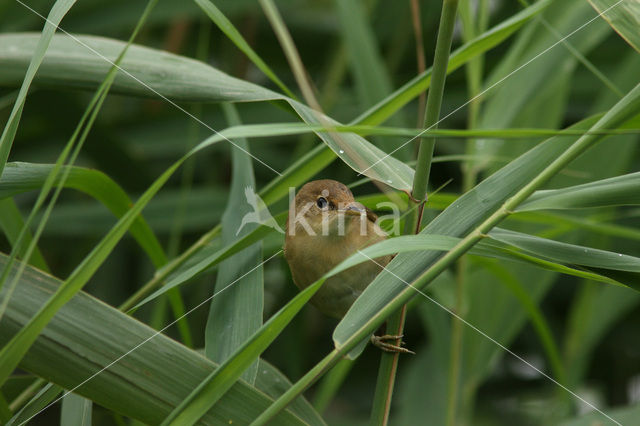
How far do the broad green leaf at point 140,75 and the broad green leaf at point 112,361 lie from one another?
0.33 m

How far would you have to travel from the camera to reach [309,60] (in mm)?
2428

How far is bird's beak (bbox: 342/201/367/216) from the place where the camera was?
1248 millimetres

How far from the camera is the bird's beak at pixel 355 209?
1.25 metres

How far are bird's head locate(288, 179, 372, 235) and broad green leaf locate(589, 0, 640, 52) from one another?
1.70 feet

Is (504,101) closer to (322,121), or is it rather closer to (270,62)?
(322,121)

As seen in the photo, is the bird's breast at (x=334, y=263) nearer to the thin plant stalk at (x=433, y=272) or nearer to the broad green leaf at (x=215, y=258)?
the broad green leaf at (x=215, y=258)

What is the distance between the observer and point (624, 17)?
0.86 m

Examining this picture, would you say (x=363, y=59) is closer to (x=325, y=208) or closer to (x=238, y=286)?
(x=325, y=208)

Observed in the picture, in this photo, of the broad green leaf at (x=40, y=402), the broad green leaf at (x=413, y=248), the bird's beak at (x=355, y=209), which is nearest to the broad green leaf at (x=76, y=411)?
the broad green leaf at (x=40, y=402)

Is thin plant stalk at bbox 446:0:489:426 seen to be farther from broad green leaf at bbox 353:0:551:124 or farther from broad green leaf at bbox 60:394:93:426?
broad green leaf at bbox 60:394:93:426

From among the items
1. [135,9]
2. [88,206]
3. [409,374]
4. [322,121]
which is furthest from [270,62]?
[322,121]

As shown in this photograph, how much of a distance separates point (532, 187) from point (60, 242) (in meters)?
1.78

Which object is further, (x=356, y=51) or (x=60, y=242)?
(x=60, y=242)

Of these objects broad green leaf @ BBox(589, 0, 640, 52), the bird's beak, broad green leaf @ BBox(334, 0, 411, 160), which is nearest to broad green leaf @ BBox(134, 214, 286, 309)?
the bird's beak
